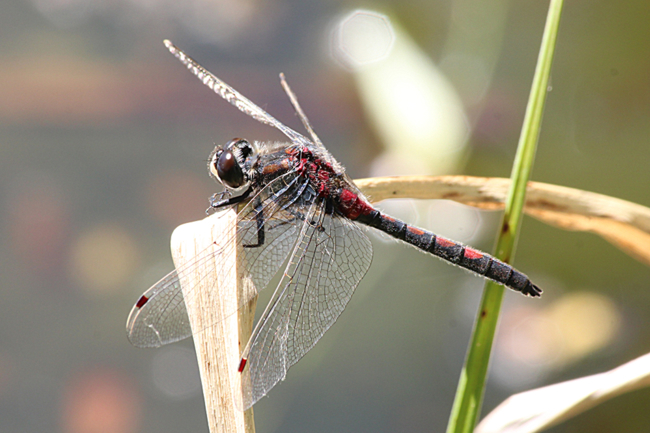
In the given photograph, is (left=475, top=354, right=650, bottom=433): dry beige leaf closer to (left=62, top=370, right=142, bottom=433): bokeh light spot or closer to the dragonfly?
the dragonfly

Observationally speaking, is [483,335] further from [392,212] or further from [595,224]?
[392,212]

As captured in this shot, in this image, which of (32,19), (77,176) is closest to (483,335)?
(77,176)

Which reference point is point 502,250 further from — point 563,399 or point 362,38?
point 362,38

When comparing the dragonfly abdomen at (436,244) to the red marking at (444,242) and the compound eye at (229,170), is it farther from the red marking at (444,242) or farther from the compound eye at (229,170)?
the compound eye at (229,170)

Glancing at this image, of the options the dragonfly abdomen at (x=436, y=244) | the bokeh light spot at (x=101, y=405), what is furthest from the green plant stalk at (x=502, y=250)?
the bokeh light spot at (x=101, y=405)

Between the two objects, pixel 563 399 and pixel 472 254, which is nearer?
pixel 563 399

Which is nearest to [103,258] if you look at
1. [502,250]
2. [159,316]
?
[159,316]

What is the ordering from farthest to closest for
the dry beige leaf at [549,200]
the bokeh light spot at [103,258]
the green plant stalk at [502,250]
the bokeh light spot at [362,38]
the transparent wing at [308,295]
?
1. the bokeh light spot at [362,38]
2. the bokeh light spot at [103,258]
3. the dry beige leaf at [549,200]
4. the transparent wing at [308,295]
5. the green plant stalk at [502,250]

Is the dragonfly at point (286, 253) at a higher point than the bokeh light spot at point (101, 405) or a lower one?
higher
